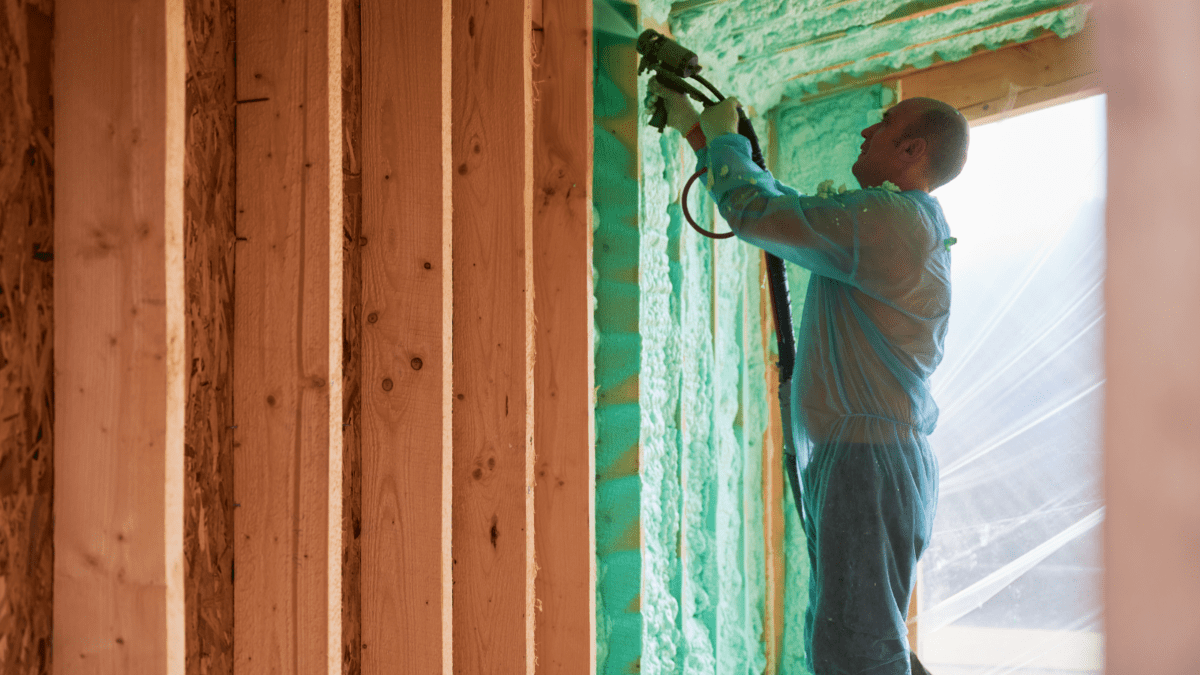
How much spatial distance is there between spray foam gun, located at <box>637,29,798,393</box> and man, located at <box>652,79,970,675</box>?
97 millimetres

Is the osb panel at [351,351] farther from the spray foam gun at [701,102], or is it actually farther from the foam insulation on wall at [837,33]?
the foam insulation on wall at [837,33]

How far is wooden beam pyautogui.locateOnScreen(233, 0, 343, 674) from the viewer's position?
1055 millimetres

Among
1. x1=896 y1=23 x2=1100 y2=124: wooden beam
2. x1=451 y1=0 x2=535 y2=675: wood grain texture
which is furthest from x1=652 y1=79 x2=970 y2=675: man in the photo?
x1=896 y1=23 x2=1100 y2=124: wooden beam

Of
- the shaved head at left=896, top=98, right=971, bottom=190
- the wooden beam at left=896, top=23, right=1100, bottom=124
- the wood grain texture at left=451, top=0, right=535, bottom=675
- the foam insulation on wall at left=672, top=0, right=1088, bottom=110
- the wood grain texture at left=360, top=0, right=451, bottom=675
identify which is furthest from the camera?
the wooden beam at left=896, top=23, right=1100, bottom=124

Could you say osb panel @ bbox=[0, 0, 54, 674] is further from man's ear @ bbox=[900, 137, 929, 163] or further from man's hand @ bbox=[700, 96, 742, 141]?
man's ear @ bbox=[900, 137, 929, 163]

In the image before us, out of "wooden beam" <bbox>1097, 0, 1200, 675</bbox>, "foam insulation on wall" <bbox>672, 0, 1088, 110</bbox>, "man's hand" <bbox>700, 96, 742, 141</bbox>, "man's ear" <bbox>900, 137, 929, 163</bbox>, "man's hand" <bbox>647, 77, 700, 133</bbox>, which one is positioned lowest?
"wooden beam" <bbox>1097, 0, 1200, 675</bbox>

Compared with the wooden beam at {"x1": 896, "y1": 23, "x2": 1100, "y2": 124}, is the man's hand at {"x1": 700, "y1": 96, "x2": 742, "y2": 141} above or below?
below

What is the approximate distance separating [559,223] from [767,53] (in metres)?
1.22

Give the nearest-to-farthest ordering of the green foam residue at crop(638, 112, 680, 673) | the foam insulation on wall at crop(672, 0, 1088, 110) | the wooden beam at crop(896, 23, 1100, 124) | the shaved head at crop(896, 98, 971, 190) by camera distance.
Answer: the shaved head at crop(896, 98, 971, 190), the green foam residue at crop(638, 112, 680, 673), the foam insulation on wall at crop(672, 0, 1088, 110), the wooden beam at crop(896, 23, 1100, 124)

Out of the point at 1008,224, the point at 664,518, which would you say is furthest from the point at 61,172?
the point at 1008,224

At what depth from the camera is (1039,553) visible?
2.24 meters

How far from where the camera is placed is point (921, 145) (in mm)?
1665

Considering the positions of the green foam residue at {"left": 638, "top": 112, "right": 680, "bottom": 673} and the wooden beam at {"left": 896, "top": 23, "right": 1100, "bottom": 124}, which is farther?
the wooden beam at {"left": 896, "top": 23, "right": 1100, "bottom": 124}

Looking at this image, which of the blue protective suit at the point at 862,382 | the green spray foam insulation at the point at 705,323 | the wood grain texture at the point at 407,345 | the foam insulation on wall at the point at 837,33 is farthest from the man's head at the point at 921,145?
the wood grain texture at the point at 407,345
